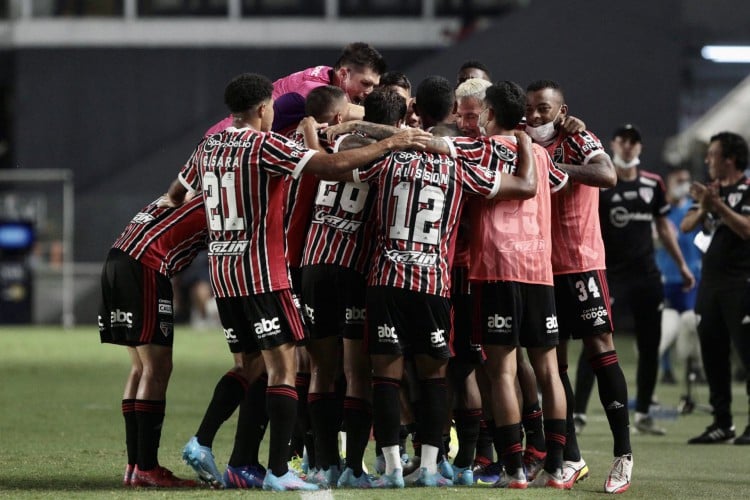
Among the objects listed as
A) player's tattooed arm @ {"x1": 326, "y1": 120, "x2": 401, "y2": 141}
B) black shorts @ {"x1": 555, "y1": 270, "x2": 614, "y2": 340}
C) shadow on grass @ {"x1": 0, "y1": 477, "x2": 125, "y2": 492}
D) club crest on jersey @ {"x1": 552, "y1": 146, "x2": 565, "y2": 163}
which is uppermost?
player's tattooed arm @ {"x1": 326, "y1": 120, "x2": 401, "y2": 141}

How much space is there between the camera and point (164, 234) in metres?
7.00

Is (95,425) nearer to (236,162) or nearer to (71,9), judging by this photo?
(236,162)

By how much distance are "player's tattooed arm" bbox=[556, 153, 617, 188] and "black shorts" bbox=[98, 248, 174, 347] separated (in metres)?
2.24

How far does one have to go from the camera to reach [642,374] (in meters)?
10.2

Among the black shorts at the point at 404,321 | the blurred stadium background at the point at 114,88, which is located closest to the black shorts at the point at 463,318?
the black shorts at the point at 404,321

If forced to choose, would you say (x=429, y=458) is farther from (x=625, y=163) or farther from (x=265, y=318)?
(x=625, y=163)

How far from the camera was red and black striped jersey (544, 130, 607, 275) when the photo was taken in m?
7.11

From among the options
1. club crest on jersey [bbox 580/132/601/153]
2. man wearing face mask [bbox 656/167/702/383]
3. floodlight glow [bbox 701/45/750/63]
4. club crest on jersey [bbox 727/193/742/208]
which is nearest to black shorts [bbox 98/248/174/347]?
club crest on jersey [bbox 580/132/601/153]

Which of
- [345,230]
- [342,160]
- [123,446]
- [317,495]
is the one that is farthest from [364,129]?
[123,446]

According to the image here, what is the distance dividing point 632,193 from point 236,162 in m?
4.70

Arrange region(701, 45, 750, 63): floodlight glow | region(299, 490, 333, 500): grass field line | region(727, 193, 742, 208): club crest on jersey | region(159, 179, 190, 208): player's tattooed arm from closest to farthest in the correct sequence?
1. region(299, 490, 333, 500): grass field line
2. region(159, 179, 190, 208): player's tattooed arm
3. region(727, 193, 742, 208): club crest on jersey
4. region(701, 45, 750, 63): floodlight glow

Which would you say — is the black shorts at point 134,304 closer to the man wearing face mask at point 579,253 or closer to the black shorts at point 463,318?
the black shorts at point 463,318

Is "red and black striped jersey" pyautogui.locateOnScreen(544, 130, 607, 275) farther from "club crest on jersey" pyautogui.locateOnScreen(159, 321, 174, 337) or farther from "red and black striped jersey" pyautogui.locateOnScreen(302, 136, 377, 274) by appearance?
"club crest on jersey" pyautogui.locateOnScreen(159, 321, 174, 337)

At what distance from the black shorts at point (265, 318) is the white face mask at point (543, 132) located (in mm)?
1689
